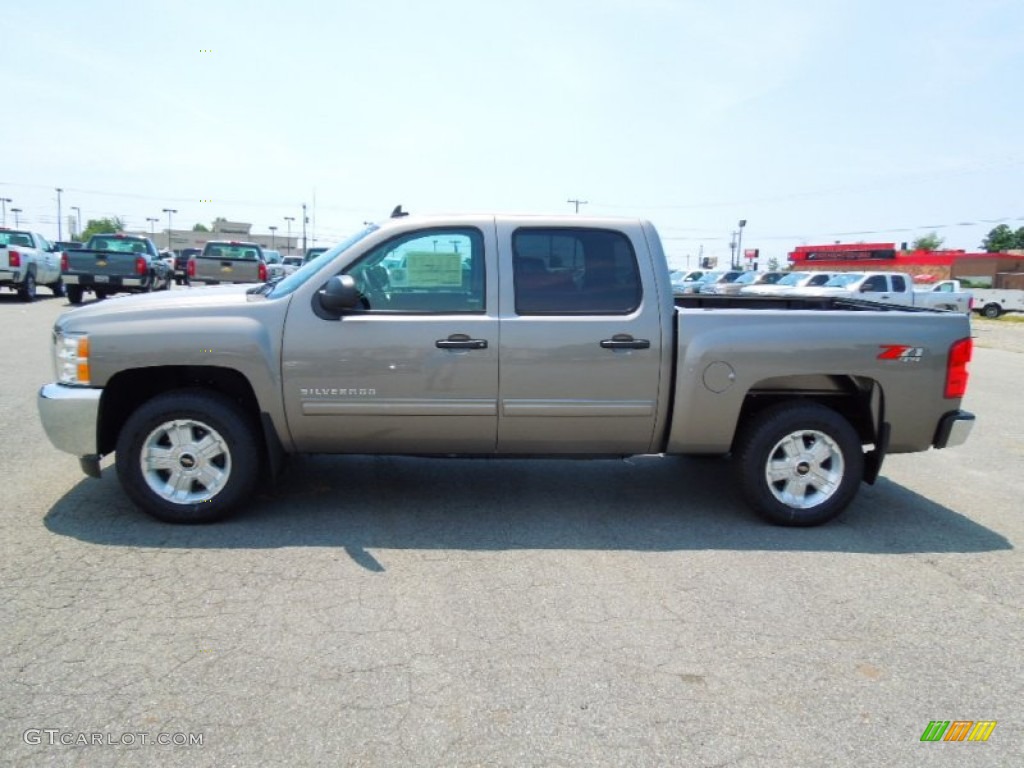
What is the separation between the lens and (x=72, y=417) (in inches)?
177

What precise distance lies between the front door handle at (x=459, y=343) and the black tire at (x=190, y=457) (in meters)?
1.27

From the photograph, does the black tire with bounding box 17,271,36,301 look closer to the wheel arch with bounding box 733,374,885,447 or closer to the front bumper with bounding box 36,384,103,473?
the front bumper with bounding box 36,384,103,473

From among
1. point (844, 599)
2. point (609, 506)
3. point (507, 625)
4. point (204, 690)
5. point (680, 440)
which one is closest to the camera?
point (204, 690)

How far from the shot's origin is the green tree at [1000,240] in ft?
310

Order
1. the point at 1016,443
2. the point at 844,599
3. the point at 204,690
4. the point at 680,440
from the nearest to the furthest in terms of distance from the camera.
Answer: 1. the point at 204,690
2. the point at 844,599
3. the point at 680,440
4. the point at 1016,443

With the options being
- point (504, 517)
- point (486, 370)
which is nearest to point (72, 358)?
point (486, 370)

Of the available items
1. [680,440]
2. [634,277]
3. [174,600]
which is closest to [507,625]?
[174,600]

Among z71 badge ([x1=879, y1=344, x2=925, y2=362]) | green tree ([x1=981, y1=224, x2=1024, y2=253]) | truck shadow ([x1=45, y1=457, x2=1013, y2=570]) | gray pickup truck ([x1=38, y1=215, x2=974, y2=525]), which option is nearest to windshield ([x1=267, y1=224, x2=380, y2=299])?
gray pickup truck ([x1=38, y1=215, x2=974, y2=525])

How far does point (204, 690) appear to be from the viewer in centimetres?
295

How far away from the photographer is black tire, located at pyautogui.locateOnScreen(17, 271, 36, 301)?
65.2ft

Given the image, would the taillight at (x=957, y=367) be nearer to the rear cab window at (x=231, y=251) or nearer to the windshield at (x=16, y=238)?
the rear cab window at (x=231, y=251)

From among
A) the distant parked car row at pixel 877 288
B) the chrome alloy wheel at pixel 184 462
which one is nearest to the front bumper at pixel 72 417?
the chrome alloy wheel at pixel 184 462

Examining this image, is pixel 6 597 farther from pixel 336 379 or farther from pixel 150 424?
pixel 336 379

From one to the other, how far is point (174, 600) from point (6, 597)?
0.76 metres
